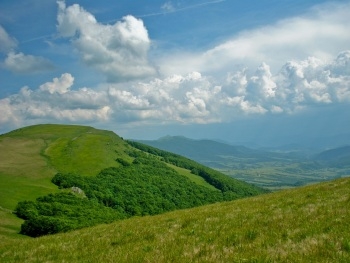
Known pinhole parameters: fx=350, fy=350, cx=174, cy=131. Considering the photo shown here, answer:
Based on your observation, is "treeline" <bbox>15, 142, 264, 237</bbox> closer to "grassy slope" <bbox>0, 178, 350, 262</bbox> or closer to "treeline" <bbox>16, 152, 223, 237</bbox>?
"treeline" <bbox>16, 152, 223, 237</bbox>

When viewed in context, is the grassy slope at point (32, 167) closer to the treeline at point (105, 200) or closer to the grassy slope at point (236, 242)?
the treeline at point (105, 200)

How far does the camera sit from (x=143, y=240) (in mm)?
14797

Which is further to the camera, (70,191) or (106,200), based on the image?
(106,200)

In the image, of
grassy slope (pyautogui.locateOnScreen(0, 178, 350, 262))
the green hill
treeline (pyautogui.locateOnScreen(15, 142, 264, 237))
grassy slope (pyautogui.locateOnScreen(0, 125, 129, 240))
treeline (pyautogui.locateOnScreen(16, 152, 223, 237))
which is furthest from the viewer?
grassy slope (pyautogui.locateOnScreen(0, 125, 129, 240))

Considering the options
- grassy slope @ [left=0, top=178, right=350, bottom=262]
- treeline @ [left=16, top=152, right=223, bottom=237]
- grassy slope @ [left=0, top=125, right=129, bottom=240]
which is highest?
grassy slope @ [left=0, top=178, right=350, bottom=262]

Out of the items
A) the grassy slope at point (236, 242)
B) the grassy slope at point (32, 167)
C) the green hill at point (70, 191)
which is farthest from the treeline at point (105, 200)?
the grassy slope at point (236, 242)

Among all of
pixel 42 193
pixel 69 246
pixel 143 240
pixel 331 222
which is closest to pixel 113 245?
pixel 143 240

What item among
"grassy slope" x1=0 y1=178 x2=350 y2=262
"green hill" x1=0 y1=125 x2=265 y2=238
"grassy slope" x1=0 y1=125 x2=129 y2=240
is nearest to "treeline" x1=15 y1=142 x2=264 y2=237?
"green hill" x1=0 y1=125 x2=265 y2=238

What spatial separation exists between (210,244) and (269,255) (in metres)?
2.93

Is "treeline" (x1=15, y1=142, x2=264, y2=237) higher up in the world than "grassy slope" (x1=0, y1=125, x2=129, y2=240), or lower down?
A: lower down

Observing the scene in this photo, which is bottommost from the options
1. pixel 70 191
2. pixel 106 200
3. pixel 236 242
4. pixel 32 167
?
pixel 106 200

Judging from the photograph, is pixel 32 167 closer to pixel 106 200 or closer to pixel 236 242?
pixel 106 200

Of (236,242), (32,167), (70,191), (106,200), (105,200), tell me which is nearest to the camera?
(236,242)

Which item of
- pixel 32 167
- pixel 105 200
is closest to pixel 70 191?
pixel 105 200
